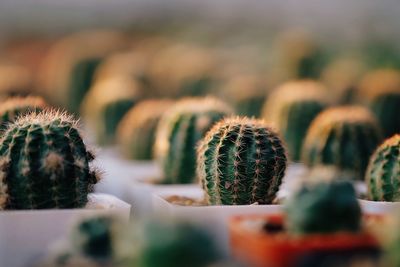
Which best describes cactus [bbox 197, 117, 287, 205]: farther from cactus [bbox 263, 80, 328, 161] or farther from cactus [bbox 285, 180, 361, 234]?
cactus [bbox 263, 80, 328, 161]

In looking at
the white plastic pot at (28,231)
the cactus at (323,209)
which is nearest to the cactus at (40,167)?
the white plastic pot at (28,231)

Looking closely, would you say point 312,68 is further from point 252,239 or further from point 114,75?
point 252,239

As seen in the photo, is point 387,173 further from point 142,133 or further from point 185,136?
point 142,133

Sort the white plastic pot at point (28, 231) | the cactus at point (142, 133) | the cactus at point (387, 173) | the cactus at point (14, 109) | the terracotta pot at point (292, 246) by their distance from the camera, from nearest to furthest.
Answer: the terracotta pot at point (292, 246)
the white plastic pot at point (28, 231)
the cactus at point (387, 173)
the cactus at point (14, 109)
the cactus at point (142, 133)

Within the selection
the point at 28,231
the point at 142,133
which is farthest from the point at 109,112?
the point at 28,231

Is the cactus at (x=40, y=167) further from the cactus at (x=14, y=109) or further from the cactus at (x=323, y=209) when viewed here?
the cactus at (x=323, y=209)

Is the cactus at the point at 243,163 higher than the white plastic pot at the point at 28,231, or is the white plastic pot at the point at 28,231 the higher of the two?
the cactus at the point at 243,163
